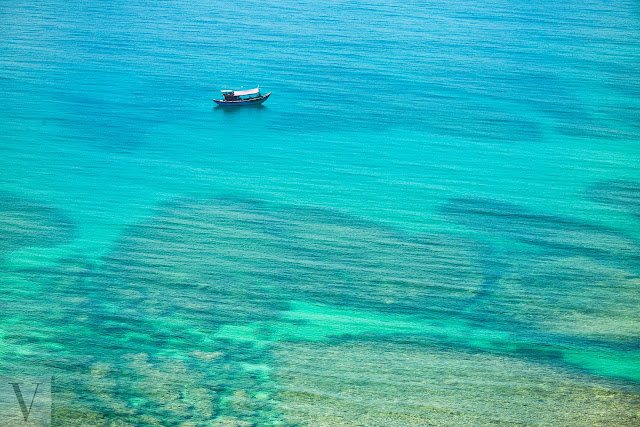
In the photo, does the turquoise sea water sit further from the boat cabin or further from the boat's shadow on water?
the boat cabin

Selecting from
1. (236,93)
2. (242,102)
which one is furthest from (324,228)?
(236,93)

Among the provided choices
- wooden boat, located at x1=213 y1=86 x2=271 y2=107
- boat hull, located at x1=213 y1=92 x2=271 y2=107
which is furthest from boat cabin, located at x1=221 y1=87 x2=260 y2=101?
boat hull, located at x1=213 y1=92 x2=271 y2=107

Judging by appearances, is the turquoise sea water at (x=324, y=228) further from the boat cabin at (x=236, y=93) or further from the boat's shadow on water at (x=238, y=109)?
the boat cabin at (x=236, y=93)

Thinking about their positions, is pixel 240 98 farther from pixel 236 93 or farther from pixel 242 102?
pixel 236 93

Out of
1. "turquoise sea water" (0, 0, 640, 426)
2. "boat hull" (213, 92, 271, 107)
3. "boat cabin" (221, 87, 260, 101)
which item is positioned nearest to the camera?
"turquoise sea water" (0, 0, 640, 426)

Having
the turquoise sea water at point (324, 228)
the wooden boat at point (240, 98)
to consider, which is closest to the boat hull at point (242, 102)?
the wooden boat at point (240, 98)
